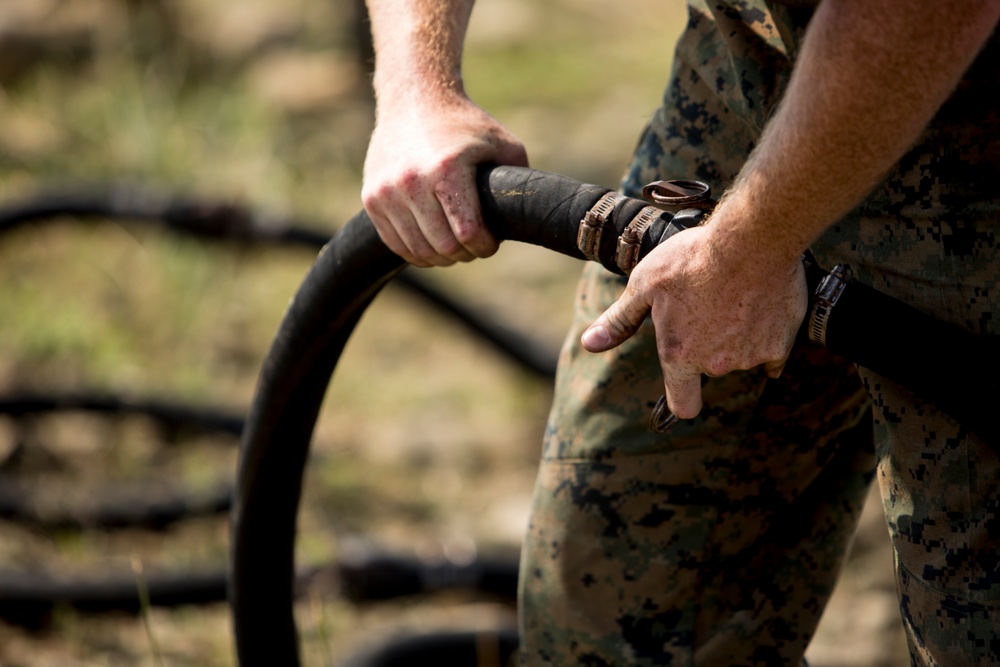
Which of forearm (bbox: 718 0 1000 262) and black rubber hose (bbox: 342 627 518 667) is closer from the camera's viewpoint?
forearm (bbox: 718 0 1000 262)

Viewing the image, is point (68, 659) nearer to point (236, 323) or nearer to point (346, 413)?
point (346, 413)

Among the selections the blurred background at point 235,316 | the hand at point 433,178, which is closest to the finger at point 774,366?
the hand at point 433,178

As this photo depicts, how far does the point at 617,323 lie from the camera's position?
1359mm

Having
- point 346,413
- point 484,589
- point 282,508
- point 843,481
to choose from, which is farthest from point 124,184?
point 843,481

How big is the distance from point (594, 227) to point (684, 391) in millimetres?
243

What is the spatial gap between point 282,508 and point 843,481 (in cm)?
100

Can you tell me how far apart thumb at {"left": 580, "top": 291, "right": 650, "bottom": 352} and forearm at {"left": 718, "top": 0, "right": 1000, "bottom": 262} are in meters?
0.16

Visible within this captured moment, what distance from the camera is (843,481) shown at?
179 cm

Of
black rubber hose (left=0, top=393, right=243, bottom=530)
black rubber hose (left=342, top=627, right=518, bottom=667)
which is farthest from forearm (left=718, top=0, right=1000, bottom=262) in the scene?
black rubber hose (left=0, top=393, right=243, bottom=530)

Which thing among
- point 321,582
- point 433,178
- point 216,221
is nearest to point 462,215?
point 433,178

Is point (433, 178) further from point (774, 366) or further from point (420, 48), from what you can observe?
point (774, 366)

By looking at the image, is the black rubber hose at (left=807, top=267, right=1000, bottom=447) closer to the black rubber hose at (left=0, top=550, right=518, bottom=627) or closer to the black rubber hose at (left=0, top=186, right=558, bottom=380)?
the black rubber hose at (left=0, top=550, right=518, bottom=627)

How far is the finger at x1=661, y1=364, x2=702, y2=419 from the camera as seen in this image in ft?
4.46

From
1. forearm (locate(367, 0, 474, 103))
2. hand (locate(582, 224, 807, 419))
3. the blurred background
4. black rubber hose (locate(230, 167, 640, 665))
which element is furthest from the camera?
the blurred background
